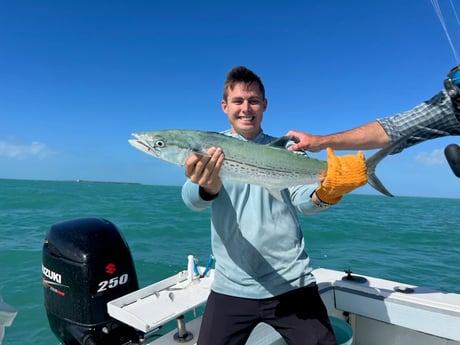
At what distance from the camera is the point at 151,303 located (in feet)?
10.2

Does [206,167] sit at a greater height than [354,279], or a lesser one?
greater

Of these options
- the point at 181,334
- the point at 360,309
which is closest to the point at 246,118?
the point at 181,334

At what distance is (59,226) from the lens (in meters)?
3.74

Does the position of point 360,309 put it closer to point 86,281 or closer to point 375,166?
point 375,166

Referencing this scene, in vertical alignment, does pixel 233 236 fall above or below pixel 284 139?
below

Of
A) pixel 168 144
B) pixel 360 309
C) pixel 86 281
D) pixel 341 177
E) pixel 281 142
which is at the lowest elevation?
pixel 360 309

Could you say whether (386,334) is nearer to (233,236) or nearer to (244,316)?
(244,316)

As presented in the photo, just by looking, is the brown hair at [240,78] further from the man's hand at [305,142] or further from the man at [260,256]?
the man at [260,256]

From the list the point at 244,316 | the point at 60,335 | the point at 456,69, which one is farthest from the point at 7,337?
the point at 456,69

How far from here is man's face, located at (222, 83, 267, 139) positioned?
8.48ft

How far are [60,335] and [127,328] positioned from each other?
0.73 m

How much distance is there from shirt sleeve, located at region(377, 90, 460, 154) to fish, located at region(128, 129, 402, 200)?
40 cm

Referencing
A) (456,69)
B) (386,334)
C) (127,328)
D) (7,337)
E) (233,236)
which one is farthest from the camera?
(7,337)

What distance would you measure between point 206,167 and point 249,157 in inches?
13.2
